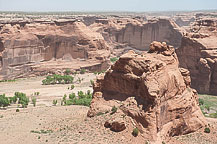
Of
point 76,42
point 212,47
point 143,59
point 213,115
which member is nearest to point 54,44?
point 76,42

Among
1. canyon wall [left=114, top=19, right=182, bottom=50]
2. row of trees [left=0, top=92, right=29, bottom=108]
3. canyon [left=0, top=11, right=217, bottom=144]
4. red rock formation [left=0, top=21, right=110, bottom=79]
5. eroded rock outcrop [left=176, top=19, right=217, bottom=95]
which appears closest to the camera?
canyon [left=0, top=11, right=217, bottom=144]

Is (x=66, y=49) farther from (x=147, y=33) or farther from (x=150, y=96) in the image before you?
(x=150, y=96)

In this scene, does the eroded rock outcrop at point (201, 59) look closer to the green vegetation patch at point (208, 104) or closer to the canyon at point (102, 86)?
the canyon at point (102, 86)

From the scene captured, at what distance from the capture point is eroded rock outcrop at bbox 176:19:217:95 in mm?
56500

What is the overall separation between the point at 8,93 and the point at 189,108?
33545 millimetres

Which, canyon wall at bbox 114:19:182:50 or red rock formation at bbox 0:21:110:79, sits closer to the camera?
red rock formation at bbox 0:21:110:79

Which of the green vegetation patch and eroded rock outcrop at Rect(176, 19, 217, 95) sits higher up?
eroded rock outcrop at Rect(176, 19, 217, 95)

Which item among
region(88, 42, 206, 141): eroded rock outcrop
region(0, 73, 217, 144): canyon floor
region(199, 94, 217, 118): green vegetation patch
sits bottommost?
region(199, 94, 217, 118): green vegetation patch

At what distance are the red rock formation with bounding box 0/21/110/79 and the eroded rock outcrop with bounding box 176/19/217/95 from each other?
2028 cm

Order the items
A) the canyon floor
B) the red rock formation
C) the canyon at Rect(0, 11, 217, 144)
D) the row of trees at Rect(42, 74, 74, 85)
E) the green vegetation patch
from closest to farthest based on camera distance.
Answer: the canyon floor, the canyon at Rect(0, 11, 217, 144), the green vegetation patch, the red rock formation, the row of trees at Rect(42, 74, 74, 85)

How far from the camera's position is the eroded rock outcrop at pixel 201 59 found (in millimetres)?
56500

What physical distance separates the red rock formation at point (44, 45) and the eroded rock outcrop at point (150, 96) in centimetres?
3500

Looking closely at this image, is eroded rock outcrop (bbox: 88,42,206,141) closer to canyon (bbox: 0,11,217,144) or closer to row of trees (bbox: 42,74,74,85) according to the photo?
canyon (bbox: 0,11,217,144)

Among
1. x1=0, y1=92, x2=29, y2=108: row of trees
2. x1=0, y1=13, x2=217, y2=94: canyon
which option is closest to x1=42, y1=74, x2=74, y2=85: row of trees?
x1=0, y1=13, x2=217, y2=94: canyon
